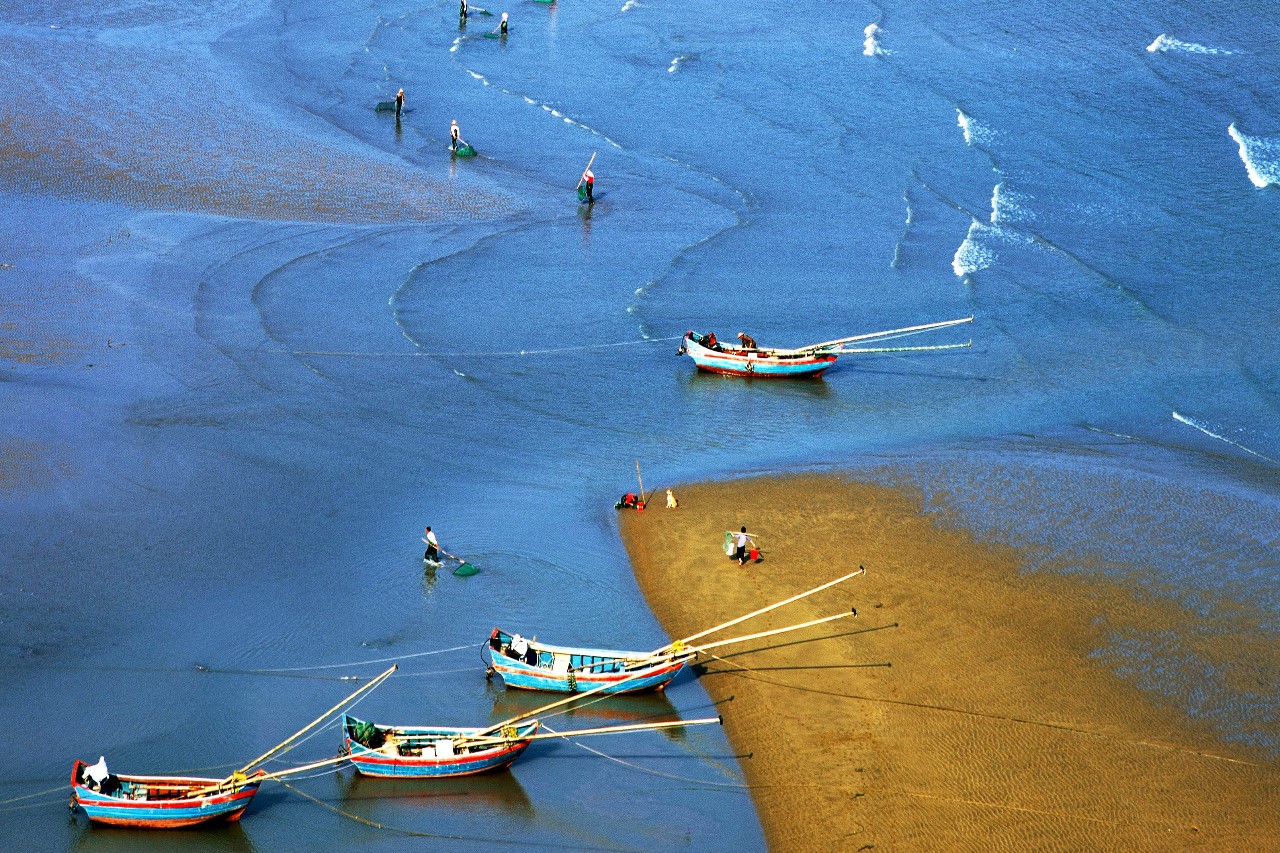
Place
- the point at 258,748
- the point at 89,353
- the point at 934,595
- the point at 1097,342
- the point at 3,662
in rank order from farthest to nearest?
the point at 1097,342
the point at 89,353
the point at 934,595
the point at 3,662
the point at 258,748

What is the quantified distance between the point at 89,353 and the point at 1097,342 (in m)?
30.7

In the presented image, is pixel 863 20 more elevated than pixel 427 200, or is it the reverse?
pixel 863 20

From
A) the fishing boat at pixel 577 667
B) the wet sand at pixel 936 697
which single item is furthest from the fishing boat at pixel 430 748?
the wet sand at pixel 936 697

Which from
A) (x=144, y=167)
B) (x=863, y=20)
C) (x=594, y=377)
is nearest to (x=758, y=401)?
(x=594, y=377)

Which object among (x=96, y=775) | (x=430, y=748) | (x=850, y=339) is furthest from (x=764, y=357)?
(x=96, y=775)

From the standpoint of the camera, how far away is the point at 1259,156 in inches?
2223

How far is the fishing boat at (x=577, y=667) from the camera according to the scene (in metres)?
23.1

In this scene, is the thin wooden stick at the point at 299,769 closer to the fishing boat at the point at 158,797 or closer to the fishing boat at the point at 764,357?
the fishing boat at the point at 158,797

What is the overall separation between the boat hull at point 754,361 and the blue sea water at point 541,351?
56 centimetres

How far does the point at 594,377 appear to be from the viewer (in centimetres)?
3684

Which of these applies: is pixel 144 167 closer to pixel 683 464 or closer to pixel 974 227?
pixel 683 464

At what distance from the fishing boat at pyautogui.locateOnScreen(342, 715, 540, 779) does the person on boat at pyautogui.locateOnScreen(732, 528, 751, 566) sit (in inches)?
291

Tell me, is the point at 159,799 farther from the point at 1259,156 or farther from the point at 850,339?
the point at 1259,156

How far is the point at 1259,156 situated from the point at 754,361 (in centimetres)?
3279
